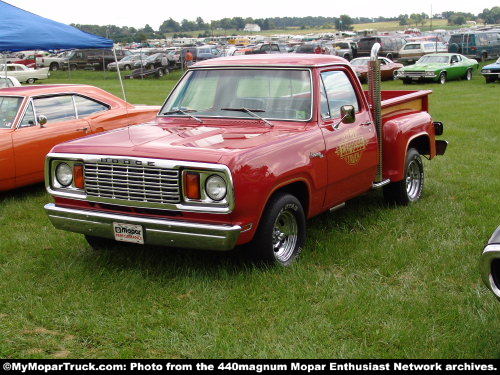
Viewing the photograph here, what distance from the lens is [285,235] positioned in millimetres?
5516

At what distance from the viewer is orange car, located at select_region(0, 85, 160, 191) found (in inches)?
316

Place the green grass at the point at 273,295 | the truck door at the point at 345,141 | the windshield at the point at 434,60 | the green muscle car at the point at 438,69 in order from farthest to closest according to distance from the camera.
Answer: the windshield at the point at 434,60
the green muscle car at the point at 438,69
the truck door at the point at 345,141
the green grass at the point at 273,295

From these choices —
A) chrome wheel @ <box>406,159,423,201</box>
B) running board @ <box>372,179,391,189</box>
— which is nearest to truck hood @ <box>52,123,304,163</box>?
running board @ <box>372,179,391,189</box>

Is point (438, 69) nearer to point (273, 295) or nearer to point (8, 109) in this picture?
point (8, 109)

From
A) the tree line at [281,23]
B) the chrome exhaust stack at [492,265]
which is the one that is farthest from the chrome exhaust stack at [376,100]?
the tree line at [281,23]

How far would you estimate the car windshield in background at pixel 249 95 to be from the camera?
19.5 feet

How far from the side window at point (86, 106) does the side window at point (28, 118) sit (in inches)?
28.2

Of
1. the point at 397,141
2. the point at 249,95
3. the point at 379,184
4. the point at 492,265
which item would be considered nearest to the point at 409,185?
the point at 397,141

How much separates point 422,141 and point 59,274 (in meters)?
4.63

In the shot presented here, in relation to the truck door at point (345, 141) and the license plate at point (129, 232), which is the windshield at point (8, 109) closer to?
the license plate at point (129, 232)

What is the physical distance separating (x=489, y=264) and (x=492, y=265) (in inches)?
0.7

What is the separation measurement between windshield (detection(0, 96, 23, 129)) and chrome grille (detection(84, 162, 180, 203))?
3.60 m

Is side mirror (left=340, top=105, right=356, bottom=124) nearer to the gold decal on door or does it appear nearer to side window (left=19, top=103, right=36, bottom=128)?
the gold decal on door

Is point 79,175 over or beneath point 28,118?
beneath
